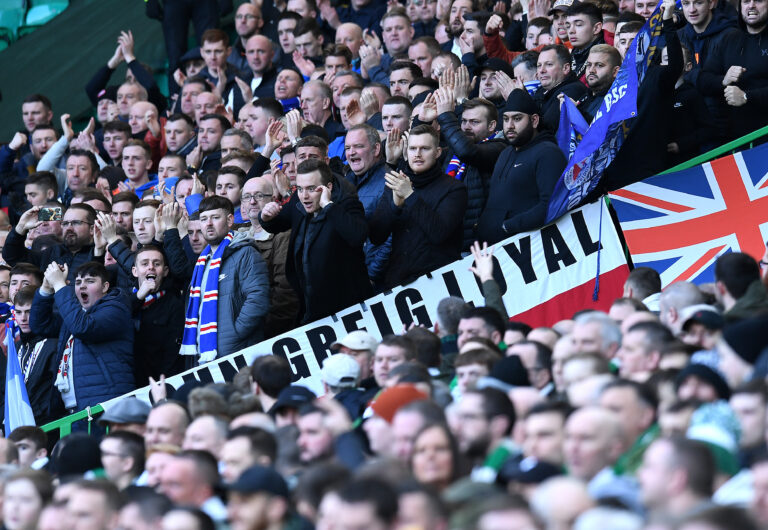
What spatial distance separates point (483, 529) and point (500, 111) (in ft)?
22.6

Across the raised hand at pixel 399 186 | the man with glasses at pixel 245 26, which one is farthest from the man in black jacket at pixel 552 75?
the man with glasses at pixel 245 26

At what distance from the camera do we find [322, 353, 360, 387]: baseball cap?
26.8ft

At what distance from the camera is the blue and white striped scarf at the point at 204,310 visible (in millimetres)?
10086

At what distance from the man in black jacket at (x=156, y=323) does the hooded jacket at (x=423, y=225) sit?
1.71m

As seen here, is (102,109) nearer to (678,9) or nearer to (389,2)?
(389,2)

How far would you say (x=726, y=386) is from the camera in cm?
608

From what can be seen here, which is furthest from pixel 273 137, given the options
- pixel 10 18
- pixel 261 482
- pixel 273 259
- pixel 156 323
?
pixel 10 18

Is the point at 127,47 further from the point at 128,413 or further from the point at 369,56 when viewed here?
the point at 128,413

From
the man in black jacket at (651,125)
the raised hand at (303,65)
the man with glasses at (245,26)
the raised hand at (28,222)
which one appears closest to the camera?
the man in black jacket at (651,125)

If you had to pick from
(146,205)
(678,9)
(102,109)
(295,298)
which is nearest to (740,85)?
(678,9)

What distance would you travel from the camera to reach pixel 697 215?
9523 mm

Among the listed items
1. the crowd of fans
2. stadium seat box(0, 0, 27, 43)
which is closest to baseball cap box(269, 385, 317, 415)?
the crowd of fans

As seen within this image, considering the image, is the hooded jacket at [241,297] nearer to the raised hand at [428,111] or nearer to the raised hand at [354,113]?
the raised hand at [428,111]

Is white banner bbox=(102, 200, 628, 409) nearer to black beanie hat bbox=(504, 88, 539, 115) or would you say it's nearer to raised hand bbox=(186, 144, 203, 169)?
black beanie hat bbox=(504, 88, 539, 115)
